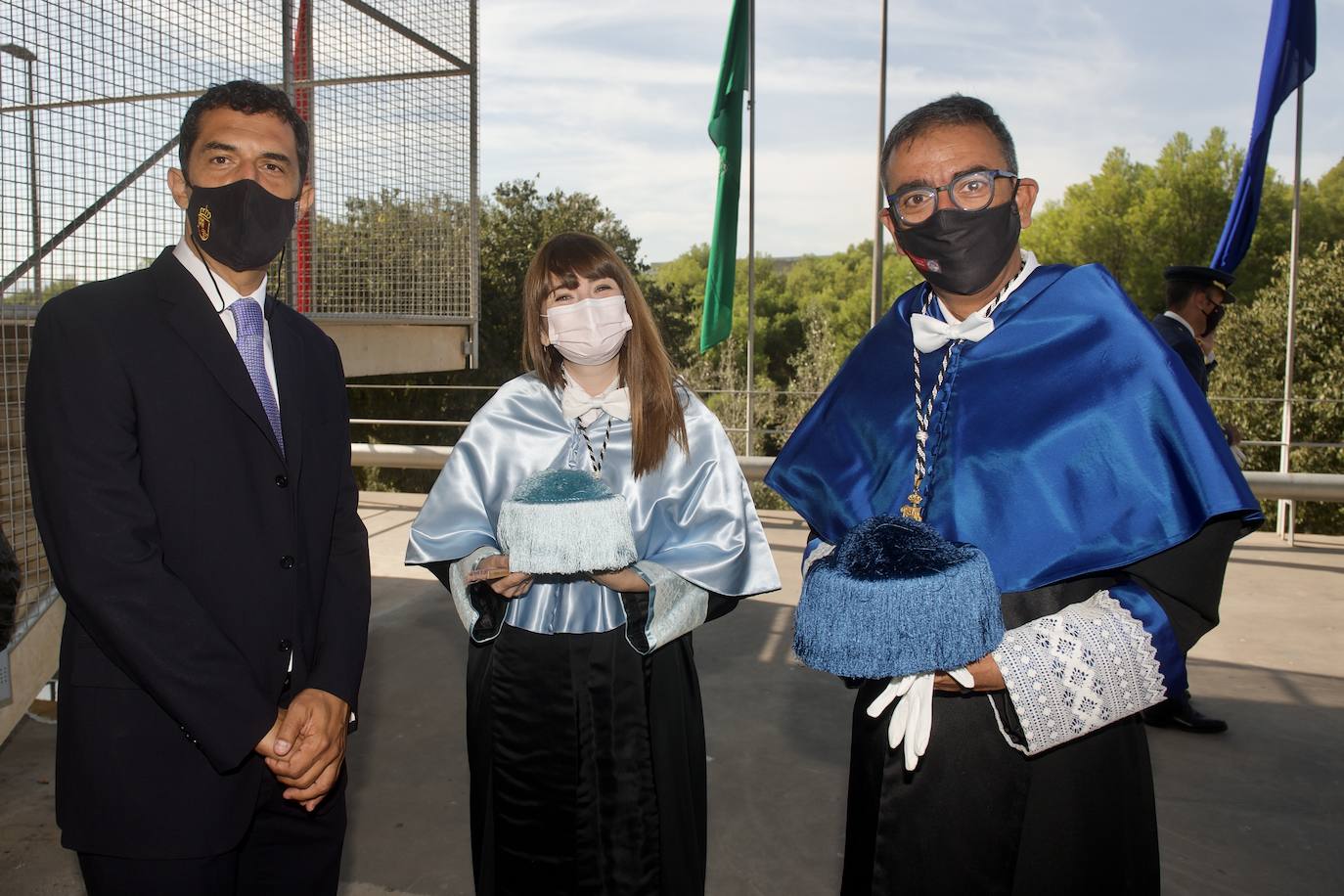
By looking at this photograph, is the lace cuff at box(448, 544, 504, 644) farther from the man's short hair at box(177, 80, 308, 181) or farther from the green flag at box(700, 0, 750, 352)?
the green flag at box(700, 0, 750, 352)

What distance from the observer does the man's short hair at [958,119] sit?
5.90ft

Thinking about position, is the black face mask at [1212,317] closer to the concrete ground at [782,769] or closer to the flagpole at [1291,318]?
the concrete ground at [782,769]

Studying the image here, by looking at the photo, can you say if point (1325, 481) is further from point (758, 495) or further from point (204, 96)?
point (758, 495)

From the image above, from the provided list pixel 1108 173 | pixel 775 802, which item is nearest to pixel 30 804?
pixel 775 802

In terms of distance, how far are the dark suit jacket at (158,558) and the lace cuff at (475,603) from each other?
2.14 feet

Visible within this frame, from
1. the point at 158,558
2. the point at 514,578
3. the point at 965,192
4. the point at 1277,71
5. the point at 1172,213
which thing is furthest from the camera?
the point at 1172,213

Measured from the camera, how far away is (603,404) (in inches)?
104

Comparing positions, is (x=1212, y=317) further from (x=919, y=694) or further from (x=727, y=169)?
(x=727, y=169)

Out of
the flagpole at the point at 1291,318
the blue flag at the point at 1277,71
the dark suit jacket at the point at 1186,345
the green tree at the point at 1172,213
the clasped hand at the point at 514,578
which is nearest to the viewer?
the clasped hand at the point at 514,578

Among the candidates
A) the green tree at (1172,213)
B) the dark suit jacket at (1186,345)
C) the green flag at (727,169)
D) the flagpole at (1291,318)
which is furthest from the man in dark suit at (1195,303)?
the green tree at (1172,213)

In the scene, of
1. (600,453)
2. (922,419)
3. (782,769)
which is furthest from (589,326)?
(782,769)

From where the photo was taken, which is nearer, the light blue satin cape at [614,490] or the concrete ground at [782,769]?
the light blue satin cape at [614,490]

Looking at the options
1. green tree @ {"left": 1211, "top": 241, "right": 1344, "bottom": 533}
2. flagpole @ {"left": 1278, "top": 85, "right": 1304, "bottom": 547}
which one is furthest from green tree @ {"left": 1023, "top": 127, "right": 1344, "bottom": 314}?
flagpole @ {"left": 1278, "top": 85, "right": 1304, "bottom": 547}

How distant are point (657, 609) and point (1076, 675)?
1.13m
